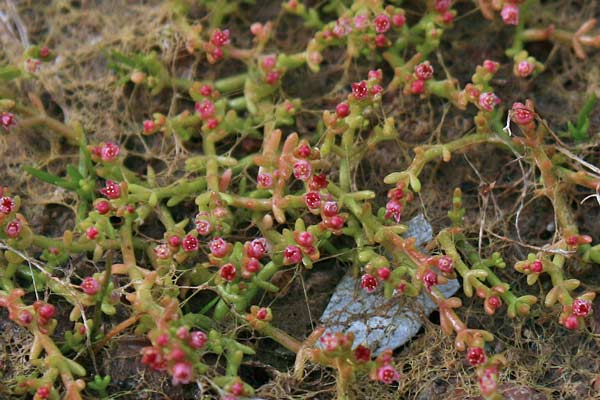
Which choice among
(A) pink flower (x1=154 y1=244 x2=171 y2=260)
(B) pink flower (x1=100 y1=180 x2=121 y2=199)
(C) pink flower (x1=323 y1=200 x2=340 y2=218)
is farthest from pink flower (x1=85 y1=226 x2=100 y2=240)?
(C) pink flower (x1=323 y1=200 x2=340 y2=218)

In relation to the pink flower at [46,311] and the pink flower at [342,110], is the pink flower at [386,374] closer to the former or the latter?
the pink flower at [342,110]

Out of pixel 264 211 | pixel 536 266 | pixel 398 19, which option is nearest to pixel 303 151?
pixel 264 211

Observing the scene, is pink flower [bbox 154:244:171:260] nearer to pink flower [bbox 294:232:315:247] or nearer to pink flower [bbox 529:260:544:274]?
pink flower [bbox 294:232:315:247]

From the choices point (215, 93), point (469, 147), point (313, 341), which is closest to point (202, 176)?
point (215, 93)

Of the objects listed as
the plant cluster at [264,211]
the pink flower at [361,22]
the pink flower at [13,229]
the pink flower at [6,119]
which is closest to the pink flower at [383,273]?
the plant cluster at [264,211]

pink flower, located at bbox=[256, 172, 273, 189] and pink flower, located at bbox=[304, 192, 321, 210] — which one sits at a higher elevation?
pink flower, located at bbox=[256, 172, 273, 189]

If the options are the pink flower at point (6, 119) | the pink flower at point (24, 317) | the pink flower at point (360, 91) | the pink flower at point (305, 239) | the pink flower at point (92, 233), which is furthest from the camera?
the pink flower at point (6, 119)

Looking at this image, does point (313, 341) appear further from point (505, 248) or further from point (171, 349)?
point (505, 248)
